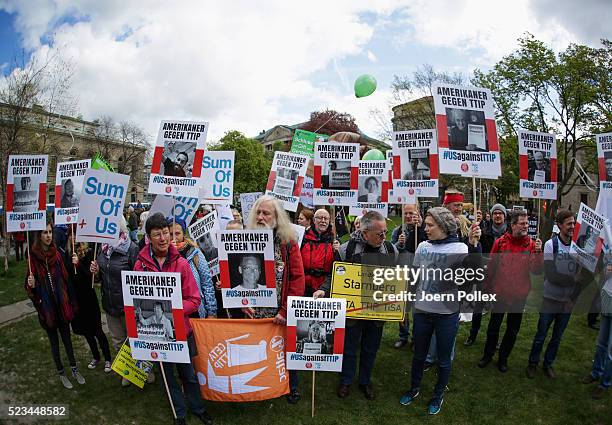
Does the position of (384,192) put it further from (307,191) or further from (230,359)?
(230,359)

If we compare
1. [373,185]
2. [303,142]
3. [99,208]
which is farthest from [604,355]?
[303,142]

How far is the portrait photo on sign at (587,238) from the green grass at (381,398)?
1831 mm

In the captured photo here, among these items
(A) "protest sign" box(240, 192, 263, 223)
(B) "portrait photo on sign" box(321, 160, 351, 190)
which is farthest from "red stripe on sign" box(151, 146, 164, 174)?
(A) "protest sign" box(240, 192, 263, 223)

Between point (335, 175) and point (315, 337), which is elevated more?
point (335, 175)

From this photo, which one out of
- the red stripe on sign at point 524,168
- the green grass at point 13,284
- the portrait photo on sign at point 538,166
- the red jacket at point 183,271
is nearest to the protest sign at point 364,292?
the red jacket at point 183,271

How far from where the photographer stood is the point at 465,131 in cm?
554

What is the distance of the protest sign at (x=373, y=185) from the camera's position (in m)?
7.58

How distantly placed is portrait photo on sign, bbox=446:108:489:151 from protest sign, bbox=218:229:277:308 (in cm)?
296

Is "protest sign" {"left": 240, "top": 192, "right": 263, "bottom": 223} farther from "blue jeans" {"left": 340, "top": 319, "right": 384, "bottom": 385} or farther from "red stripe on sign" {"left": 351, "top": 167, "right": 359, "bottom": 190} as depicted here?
"blue jeans" {"left": 340, "top": 319, "right": 384, "bottom": 385}

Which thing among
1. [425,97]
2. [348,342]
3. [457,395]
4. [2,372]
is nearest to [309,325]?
[348,342]

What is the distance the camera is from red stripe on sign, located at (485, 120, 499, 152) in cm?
551

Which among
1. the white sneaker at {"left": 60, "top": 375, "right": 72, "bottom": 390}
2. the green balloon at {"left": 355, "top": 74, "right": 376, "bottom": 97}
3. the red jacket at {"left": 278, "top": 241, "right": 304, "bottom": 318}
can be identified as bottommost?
the white sneaker at {"left": 60, "top": 375, "right": 72, "bottom": 390}

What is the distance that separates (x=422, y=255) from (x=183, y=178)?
3277mm

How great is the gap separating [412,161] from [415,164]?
0.21 ft
